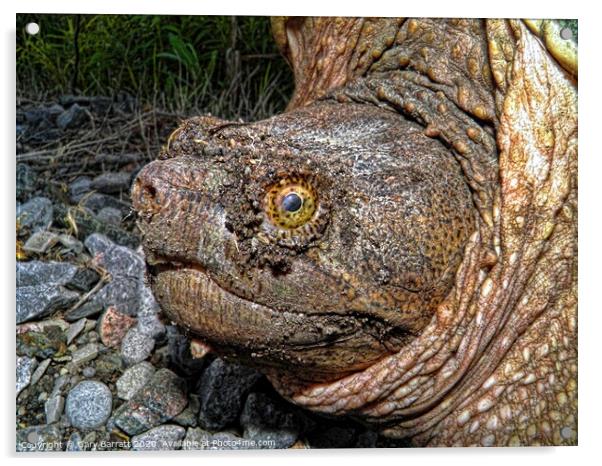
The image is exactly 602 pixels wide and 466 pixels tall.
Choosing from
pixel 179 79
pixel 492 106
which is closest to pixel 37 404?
pixel 179 79

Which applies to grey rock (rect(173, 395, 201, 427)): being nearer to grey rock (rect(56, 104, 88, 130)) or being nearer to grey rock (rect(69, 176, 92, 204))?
grey rock (rect(69, 176, 92, 204))

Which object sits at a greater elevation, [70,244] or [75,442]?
[70,244]

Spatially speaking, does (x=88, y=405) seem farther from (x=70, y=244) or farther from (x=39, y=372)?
(x=70, y=244)

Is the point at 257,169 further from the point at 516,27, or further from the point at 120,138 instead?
the point at 120,138

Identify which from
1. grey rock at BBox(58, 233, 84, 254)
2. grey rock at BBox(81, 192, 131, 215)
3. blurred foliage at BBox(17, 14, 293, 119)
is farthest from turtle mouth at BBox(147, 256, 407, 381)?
blurred foliage at BBox(17, 14, 293, 119)

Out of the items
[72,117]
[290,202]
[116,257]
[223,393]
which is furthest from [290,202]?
[72,117]

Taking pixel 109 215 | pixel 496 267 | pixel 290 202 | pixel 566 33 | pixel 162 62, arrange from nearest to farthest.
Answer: pixel 290 202
pixel 496 267
pixel 566 33
pixel 109 215
pixel 162 62
